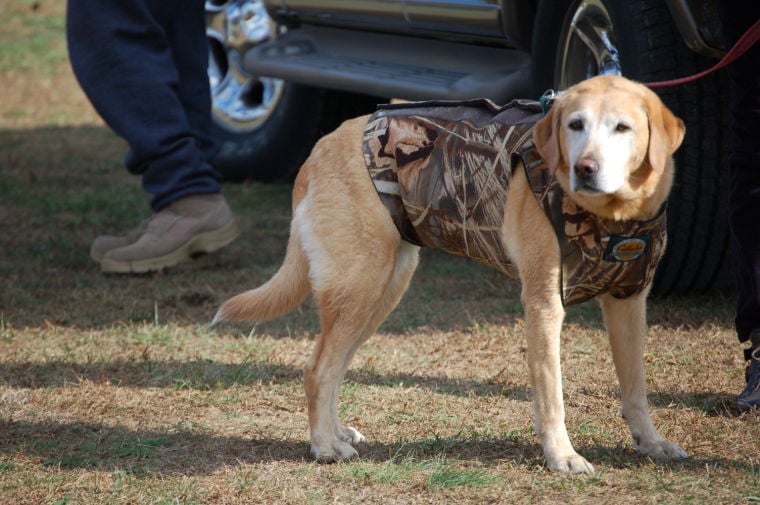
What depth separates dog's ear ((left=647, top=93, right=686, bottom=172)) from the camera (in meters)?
2.62

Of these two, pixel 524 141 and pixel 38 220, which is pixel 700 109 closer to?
pixel 524 141

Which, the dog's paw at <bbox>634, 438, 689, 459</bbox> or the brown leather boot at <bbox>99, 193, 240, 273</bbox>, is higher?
the dog's paw at <bbox>634, 438, 689, 459</bbox>

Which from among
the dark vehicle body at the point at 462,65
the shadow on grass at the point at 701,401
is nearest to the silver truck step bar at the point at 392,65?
the dark vehicle body at the point at 462,65

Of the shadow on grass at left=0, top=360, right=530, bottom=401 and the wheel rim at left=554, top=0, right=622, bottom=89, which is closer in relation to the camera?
the shadow on grass at left=0, top=360, right=530, bottom=401

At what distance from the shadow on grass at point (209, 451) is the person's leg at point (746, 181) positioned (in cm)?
57

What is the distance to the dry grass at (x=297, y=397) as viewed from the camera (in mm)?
2746

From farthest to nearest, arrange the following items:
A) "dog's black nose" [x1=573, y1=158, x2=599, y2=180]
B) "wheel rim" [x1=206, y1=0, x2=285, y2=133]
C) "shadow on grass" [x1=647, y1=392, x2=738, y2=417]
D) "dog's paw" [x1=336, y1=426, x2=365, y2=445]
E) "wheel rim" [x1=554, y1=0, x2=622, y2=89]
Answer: "wheel rim" [x1=206, y1=0, x2=285, y2=133] → "wheel rim" [x1=554, y1=0, x2=622, y2=89] → "shadow on grass" [x1=647, y1=392, x2=738, y2=417] → "dog's paw" [x1=336, y1=426, x2=365, y2=445] → "dog's black nose" [x1=573, y1=158, x2=599, y2=180]

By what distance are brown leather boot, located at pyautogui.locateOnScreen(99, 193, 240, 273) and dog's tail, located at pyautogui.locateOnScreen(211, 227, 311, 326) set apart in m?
1.86

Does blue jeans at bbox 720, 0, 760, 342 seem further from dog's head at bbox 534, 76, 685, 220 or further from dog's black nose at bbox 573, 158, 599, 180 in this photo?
dog's black nose at bbox 573, 158, 599, 180

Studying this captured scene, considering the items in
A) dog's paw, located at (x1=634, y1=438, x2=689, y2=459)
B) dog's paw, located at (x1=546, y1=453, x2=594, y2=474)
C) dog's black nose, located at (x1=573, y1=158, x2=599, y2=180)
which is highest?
dog's black nose, located at (x1=573, y1=158, x2=599, y2=180)

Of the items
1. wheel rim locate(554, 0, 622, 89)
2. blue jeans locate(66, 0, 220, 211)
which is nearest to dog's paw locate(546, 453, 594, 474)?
wheel rim locate(554, 0, 622, 89)

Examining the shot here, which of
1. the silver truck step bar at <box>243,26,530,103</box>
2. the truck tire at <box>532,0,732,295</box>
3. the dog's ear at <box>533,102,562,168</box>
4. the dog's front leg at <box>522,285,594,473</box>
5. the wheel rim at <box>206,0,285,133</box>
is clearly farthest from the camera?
the wheel rim at <box>206,0,285,133</box>

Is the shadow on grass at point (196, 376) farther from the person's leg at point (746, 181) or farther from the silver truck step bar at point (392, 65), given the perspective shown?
the silver truck step bar at point (392, 65)

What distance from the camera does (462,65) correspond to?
15.0ft
